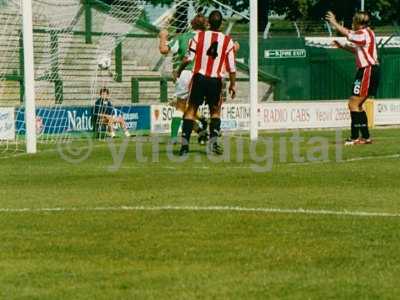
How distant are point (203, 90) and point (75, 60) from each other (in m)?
12.7

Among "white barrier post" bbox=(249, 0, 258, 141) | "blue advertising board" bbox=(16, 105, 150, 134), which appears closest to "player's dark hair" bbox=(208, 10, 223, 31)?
"white barrier post" bbox=(249, 0, 258, 141)

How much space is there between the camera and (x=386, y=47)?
3931 centimetres

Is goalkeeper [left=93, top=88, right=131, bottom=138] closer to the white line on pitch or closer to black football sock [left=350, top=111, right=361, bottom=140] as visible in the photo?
black football sock [left=350, top=111, right=361, bottom=140]

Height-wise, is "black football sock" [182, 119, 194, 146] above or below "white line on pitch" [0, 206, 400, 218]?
above

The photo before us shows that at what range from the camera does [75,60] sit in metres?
30.3

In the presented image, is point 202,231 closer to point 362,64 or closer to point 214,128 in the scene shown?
point 214,128

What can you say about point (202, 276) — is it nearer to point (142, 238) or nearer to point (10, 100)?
point (142, 238)

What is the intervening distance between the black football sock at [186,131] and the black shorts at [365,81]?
13.6 feet

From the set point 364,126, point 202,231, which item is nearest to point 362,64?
point 364,126

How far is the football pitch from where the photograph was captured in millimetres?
7047

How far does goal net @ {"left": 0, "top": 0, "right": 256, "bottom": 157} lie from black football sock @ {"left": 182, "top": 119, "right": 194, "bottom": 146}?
5437mm

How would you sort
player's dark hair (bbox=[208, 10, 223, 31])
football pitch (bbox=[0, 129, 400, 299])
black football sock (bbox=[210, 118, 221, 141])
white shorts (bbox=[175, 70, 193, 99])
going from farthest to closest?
white shorts (bbox=[175, 70, 193, 99]) < player's dark hair (bbox=[208, 10, 223, 31]) < black football sock (bbox=[210, 118, 221, 141]) < football pitch (bbox=[0, 129, 400, 299])

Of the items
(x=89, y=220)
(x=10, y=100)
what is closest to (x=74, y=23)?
(x=10, y=100)

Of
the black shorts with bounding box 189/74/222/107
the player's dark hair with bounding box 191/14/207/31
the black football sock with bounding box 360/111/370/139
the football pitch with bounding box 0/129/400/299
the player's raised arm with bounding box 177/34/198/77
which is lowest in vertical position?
the football pitch with bounding box 0/129/400/299
